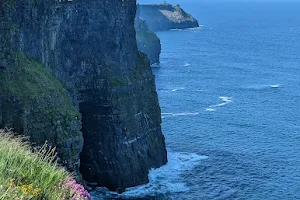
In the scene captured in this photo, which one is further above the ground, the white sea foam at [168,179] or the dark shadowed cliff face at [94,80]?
the dark shadowed cliff face at [94,80]

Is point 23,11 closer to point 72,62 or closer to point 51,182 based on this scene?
point 72,62

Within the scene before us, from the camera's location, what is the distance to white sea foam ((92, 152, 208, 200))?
75125 mm

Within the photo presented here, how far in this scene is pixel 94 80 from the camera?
77.8 metres

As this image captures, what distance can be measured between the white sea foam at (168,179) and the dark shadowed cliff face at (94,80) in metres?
1.46

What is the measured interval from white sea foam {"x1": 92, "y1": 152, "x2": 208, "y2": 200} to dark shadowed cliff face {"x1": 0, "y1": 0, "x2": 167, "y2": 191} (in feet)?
4.80

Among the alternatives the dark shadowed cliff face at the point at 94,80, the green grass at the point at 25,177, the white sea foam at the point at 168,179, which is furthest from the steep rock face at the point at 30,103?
the green grass at the point at 25,177

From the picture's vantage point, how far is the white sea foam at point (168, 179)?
75.1 metres

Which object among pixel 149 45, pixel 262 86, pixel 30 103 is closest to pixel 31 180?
pixel 30 103

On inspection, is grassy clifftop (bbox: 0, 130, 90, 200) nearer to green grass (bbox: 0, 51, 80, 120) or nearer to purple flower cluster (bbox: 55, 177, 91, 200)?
purple flower cluster (bbox: 55, 177, 91, 200)

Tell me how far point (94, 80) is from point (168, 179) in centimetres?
1870

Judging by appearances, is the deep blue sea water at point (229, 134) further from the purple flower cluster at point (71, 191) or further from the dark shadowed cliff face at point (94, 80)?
the purple flower cluster at point (71, 191)

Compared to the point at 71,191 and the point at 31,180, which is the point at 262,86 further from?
the point at 71,191

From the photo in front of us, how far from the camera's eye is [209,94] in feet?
452

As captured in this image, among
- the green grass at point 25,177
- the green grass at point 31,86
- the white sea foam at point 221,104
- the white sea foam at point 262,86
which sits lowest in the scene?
the white sea foam at point 221,104
